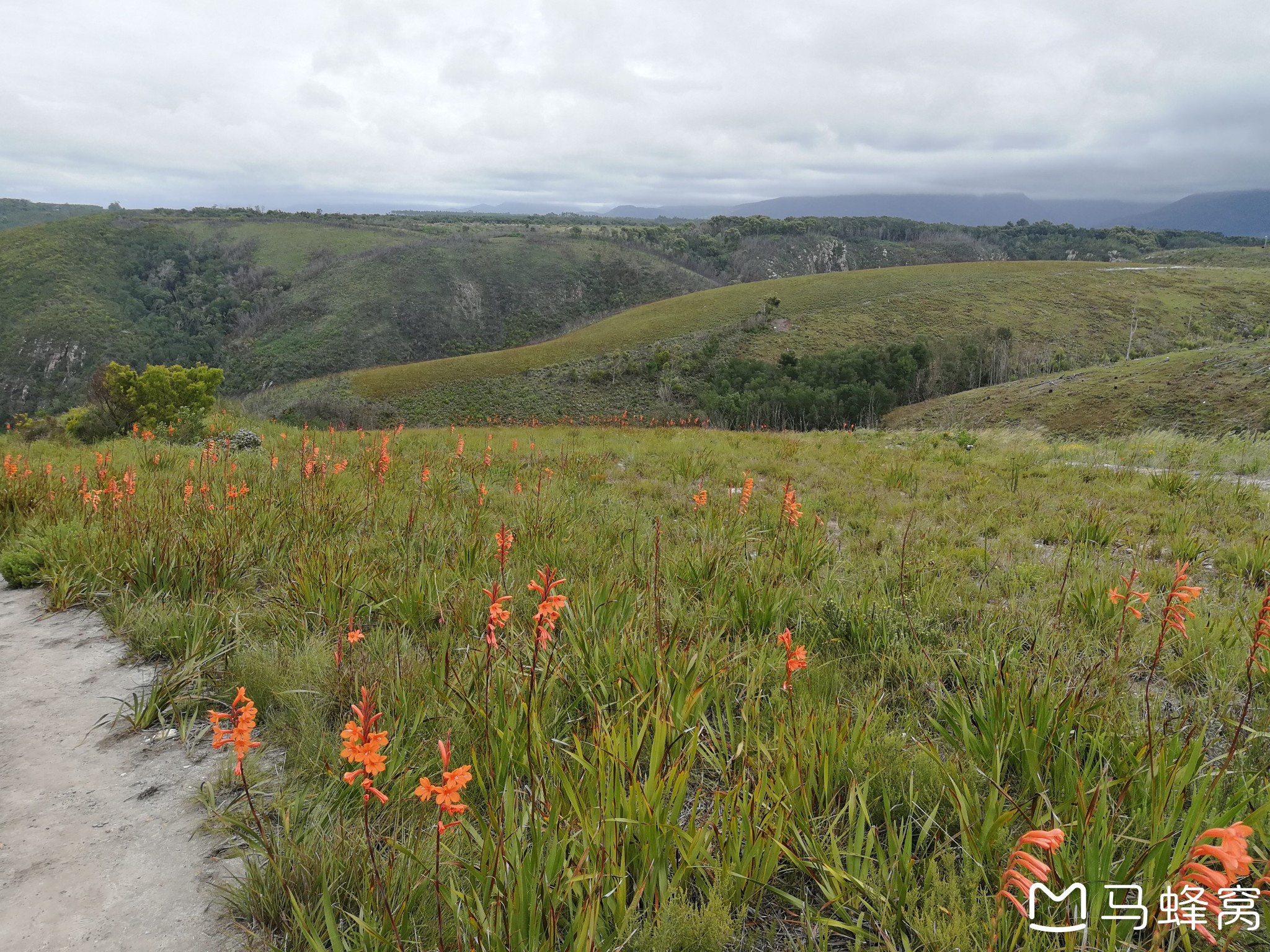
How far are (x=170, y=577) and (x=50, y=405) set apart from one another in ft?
372

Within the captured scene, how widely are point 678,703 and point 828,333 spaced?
75.1m

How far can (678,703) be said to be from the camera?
9.01 ft

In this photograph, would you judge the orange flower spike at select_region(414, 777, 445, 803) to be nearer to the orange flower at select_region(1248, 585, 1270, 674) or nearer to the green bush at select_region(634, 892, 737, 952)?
the green bush at select_region(634, 892, 737, 952)

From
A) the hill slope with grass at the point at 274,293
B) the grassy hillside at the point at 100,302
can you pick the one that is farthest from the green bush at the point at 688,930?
the grassy hillside at the point at 100,302

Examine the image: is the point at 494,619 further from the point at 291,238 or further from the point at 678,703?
the point at 291,238

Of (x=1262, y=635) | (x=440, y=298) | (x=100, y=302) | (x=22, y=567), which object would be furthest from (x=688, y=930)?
(x=100, y=302)

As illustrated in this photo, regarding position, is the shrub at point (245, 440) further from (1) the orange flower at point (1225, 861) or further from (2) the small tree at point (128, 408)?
(1) the orange flower at point (1225, 861)

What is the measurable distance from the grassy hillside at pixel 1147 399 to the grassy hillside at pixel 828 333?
30.7 m

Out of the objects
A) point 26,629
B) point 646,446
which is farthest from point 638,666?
point 646,446

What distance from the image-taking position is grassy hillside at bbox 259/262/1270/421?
61.8 metres

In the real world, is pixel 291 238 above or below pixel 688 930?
above

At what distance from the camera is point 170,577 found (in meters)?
4.23

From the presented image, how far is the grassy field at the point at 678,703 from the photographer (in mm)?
1937

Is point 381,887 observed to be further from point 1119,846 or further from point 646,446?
point 646,446
